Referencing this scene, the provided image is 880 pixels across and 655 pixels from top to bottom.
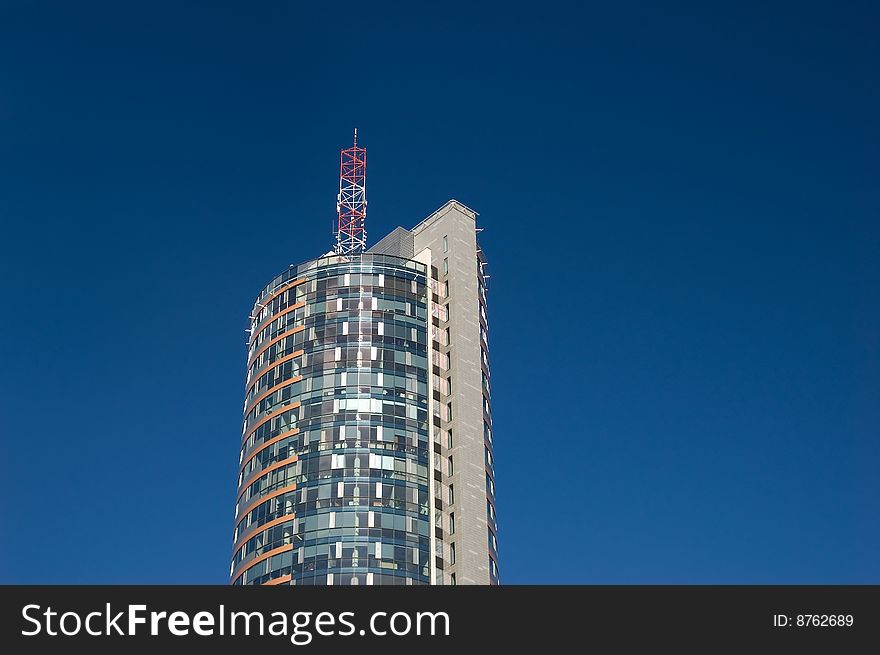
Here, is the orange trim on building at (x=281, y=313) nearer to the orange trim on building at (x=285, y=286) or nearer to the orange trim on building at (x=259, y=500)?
the orange trim on building at (x=285, y=286)

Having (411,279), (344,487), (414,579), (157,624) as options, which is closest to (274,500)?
(344,487)

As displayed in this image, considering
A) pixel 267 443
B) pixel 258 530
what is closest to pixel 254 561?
pixel 258 530

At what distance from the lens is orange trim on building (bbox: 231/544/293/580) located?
171 m

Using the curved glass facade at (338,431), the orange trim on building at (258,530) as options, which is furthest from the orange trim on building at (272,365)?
the orange trim on building at (258,530)

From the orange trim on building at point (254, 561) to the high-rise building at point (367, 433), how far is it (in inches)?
7.9

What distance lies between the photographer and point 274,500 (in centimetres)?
17688

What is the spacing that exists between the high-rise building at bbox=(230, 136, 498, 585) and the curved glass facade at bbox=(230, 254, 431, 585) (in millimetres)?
206

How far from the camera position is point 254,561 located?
174750 millimetres

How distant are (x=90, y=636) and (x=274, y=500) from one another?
477 ft

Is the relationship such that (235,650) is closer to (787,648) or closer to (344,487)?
(787,648)

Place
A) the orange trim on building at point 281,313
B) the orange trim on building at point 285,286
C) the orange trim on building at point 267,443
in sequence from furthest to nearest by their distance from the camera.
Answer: the orange trim on building at point 285,286 → the orange trim on building at point 281,313 → the orange trim on building at point 267,443

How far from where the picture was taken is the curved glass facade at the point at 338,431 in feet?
554

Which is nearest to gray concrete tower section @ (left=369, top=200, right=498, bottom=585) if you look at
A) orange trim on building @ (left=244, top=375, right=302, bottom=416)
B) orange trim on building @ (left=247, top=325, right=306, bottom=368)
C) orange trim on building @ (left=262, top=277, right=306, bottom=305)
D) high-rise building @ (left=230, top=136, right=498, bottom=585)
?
high-rise building @ (left=230, top=136, right=498, bottom=585)

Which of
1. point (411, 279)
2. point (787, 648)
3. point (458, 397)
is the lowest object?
point (787, 648)
